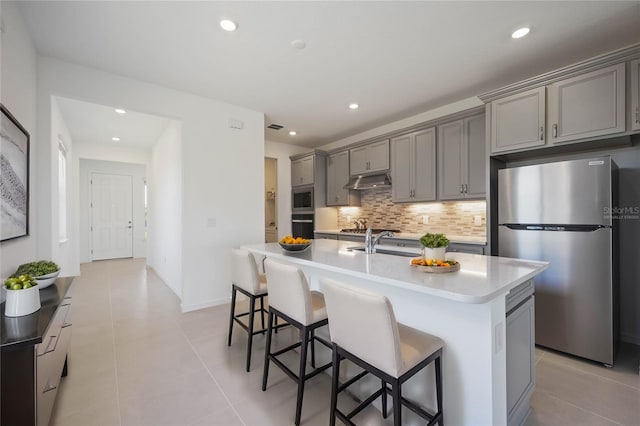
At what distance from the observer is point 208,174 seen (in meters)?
3.74

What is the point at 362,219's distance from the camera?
521 cm

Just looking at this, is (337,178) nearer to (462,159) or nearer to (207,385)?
(462,159)

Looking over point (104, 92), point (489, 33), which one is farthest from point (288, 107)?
point (489, 33)

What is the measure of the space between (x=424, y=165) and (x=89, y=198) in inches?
311

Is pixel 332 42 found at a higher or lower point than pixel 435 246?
higher

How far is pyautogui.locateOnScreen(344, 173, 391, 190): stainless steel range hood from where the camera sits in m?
4.39

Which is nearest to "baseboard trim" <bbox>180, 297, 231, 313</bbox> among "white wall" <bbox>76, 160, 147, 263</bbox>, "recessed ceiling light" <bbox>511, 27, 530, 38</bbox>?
"recessed ceiling light" <bbox>511, 27, 530, 38</bbox>

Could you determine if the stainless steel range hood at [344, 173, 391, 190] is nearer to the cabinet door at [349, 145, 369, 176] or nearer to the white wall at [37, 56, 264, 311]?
the cabinet door at [349, 145, 369, 176]

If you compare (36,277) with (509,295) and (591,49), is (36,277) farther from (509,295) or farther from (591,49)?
(591,49)

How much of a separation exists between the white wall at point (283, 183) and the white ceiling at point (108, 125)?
1954 mm

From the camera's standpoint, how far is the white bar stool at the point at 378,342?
121 centimetres

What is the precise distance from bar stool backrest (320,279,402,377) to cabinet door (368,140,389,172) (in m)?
3.34

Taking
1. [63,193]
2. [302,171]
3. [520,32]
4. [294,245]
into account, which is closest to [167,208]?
[63,193]

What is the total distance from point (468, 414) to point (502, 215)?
2.03 m
